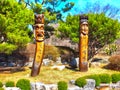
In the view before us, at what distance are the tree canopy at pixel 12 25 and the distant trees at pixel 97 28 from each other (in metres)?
4.44

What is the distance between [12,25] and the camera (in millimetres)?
19906

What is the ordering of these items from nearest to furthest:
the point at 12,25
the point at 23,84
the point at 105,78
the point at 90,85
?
the point at 23,84, the point at 90,85, the point at 105,78, the point at 12,25

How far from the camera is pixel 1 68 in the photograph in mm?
22406

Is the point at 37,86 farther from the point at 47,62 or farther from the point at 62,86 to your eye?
the point at 47,62

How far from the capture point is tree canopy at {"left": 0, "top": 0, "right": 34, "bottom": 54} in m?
19.7

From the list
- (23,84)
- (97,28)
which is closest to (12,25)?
(23,84)

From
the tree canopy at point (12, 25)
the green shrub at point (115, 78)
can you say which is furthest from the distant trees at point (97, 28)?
the green shrub at point (115, 78)

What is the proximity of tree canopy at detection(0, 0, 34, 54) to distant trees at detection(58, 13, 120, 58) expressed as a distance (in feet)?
14.6

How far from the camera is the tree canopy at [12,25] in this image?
19.7m

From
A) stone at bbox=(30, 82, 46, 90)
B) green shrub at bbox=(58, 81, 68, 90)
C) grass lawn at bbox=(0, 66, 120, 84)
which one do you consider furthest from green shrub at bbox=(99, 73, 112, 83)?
stone at bbox=(30, 82, 46, 90)

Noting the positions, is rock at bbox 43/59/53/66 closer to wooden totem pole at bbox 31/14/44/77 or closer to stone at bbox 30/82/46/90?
wooden totem pole at bbox 31/14/44/77

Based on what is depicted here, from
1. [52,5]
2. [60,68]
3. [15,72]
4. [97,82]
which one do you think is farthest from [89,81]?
[52,5]

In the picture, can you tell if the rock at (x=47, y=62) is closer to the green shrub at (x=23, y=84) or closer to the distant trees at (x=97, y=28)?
the distant trees at (x=97, y=28)

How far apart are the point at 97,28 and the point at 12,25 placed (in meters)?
6.93
